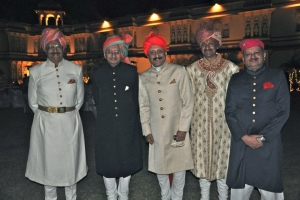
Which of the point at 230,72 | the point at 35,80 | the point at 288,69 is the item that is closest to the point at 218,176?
the point at 230,72

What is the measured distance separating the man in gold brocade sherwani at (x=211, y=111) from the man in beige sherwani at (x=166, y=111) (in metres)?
0.17

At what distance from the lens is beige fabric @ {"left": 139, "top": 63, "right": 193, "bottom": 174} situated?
346cm

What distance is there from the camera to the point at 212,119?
11.4ft

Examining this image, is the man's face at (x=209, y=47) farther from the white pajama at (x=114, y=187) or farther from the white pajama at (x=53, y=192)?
the white pajama at (x=53, y=192)

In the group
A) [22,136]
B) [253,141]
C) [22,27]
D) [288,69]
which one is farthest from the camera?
[22,27]

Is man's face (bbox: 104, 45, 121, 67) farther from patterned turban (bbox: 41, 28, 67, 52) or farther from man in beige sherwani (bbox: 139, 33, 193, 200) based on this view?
patterned turban (bbox: 41, 28, 67, 52)

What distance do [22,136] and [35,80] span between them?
234 inches

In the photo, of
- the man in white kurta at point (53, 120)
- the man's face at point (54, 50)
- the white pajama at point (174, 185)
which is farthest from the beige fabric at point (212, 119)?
the man's face at point (54, 50)

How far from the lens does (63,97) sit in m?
3.50

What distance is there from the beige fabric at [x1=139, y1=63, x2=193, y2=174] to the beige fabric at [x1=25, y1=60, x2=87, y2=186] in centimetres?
94

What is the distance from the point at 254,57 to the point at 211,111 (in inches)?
33.4

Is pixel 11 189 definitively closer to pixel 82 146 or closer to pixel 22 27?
pixel 82 146

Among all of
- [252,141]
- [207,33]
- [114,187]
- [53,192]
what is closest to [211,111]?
[252,141]

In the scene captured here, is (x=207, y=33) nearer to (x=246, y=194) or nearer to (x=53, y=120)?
(x=246, y=194)
